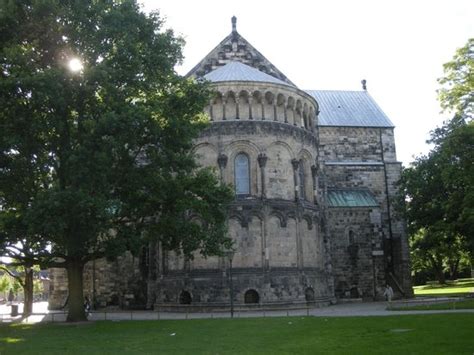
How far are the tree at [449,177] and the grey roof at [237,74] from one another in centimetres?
1065

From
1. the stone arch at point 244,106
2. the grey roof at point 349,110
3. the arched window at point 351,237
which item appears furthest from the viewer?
the grey roof at point 349,110

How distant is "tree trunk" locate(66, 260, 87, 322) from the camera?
25531 mm

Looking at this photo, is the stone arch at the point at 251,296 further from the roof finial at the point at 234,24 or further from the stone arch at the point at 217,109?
the roof finial at the point at 234,24

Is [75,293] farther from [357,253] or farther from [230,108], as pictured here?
[357,253]

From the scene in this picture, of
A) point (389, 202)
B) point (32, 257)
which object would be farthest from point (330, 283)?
point (32, 257)

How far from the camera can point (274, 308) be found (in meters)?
32.8

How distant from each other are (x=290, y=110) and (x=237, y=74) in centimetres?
426

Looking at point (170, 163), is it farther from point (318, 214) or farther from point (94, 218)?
point (318, 214)

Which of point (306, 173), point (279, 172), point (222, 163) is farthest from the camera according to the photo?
point (306, 173)

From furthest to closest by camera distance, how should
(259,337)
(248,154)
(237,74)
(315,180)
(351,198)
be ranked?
1. (351,198)
2. (315,180)
3. (237,74)
4. (248,154)
5. (259,337)

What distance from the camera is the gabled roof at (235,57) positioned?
135 ft

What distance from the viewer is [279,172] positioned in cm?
3541

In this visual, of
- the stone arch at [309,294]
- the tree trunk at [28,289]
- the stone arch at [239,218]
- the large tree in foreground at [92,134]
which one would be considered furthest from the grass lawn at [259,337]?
the tree trunk at [28,289]

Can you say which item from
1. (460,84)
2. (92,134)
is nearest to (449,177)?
Answer: (460,84)
